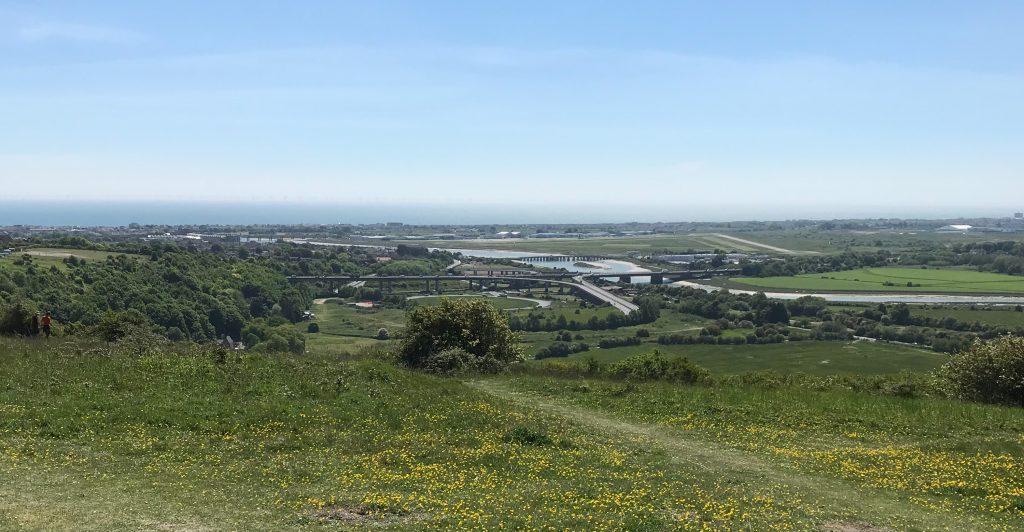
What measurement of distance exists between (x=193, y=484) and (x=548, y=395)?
1358 centimetres

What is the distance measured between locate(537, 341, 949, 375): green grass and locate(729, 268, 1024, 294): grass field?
5802 cm

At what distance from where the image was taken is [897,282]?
145375mm

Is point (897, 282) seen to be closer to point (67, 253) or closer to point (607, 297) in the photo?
point (607, 297)

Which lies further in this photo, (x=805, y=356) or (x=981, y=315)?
(x=981, y=315)

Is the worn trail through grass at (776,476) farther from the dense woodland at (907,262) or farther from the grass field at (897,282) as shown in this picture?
the dense woodland at (907,262)

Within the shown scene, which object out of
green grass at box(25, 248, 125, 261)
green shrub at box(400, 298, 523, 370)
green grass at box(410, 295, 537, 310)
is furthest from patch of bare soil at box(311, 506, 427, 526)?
green grass at box(410, 295, 537, 310)

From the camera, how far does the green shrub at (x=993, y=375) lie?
24.6 m

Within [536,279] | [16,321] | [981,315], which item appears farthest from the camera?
[536,279]

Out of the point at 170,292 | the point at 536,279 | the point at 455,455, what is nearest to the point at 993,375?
the point at 455,455

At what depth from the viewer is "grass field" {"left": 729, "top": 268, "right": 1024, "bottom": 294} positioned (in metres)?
133

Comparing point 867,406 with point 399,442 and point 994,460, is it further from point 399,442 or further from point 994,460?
point 399,442

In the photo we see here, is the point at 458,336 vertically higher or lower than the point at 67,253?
lower

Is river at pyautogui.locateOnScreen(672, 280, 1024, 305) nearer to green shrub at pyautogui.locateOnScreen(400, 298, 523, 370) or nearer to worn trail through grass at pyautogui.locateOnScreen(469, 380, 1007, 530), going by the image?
green shrub at pyautogui.locateOnScreen(400, 298, 523, 370)

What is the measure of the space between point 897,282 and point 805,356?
3257 inches
